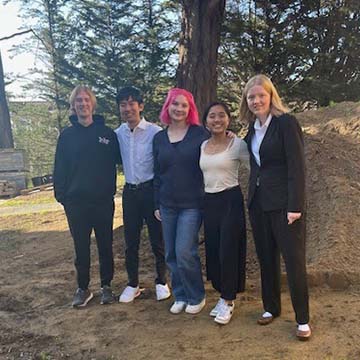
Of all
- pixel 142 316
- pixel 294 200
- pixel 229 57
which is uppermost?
pixel 229 57

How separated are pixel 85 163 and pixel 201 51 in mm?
3005

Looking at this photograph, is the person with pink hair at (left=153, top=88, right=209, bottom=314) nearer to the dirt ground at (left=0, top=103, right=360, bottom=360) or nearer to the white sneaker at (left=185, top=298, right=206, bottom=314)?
the white sneaker at (left=185, top=298, right=206, bottom=314)

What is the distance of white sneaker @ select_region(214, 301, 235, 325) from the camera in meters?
3.41

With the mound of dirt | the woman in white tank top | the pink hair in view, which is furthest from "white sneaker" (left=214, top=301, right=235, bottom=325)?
the pink hair

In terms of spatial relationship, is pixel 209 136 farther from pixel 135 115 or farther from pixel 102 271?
pixel 102 271

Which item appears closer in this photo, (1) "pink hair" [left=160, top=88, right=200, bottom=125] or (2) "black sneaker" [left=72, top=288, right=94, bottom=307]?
(1) "pink hair" [left=160, top=88, right=200, bottom=125]

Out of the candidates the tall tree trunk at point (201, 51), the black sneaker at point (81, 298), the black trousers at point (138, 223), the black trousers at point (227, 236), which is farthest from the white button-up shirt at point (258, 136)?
the tall tree trunk at point (201, 51)

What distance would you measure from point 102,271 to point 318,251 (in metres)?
2.06

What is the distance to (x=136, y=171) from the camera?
12.5 feet

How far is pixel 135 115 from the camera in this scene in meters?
3.80

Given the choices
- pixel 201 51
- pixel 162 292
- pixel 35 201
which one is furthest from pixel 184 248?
pixel 35 201

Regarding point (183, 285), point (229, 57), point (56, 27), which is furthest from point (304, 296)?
point (56, 27)

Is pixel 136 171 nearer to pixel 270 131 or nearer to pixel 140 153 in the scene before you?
pixel 140 153

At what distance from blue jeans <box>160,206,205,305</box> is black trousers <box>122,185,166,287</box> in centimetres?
27
